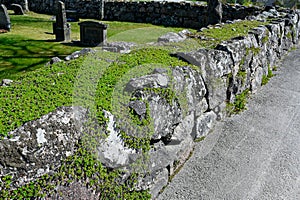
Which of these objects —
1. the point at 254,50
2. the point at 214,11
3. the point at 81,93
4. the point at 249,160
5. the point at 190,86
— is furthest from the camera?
the point at 214,11

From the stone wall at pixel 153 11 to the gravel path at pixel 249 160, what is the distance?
10527mm

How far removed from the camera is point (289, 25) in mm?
10156

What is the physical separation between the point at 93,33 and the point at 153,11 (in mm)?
6540

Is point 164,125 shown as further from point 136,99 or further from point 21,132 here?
point 21,132

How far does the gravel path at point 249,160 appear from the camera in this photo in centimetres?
368

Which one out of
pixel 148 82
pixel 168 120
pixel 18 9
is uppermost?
pixel 148 82

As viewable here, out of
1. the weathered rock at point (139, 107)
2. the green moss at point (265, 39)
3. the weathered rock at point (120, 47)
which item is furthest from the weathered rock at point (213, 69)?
A: the green moss at point (265, 39)

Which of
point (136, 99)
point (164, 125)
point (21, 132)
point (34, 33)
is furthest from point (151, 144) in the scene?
point (34, 33)

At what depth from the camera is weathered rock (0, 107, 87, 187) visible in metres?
2.11

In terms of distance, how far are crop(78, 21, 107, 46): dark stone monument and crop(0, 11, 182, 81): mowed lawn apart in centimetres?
48

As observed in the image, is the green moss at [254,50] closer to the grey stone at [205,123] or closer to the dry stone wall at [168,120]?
the dry stone wall at [168,120]

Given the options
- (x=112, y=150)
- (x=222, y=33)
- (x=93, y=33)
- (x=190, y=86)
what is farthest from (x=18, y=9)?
(x=112, y=150)

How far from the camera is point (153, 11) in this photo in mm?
16859

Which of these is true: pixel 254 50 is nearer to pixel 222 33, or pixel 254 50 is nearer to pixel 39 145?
pixel 222 33
